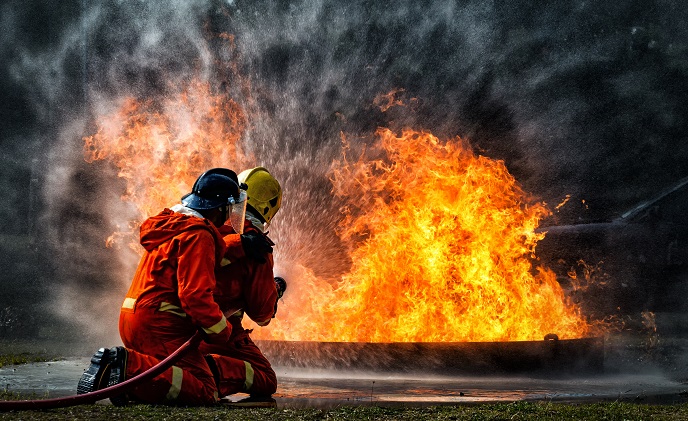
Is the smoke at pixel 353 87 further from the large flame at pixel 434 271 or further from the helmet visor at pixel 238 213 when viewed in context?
the helmet visor at pixel 238 213

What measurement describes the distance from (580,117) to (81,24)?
11.9m

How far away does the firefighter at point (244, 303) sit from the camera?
17.3ft

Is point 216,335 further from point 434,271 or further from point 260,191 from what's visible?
point 434,271

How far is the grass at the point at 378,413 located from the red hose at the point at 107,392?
47 millimetres

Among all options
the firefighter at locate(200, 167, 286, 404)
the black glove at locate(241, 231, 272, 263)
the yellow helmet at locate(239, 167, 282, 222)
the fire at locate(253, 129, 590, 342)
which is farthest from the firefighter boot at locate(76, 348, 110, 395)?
the fire at locate(253, 129, 590, 342)

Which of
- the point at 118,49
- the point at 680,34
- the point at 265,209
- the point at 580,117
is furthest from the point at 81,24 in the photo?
the point at 680,34

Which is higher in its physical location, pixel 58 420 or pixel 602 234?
pixel 602 234

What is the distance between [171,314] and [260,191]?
54.5 inches

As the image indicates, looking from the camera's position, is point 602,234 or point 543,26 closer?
point 602,234

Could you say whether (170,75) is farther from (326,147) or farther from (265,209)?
(265,209)

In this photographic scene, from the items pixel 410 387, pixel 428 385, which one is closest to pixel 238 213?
pixel 410 387

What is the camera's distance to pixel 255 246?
5227 millimetres

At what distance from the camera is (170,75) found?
13.8 m

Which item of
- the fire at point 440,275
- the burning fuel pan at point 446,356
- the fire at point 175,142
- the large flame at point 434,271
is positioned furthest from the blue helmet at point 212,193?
the fire at point 175,142
